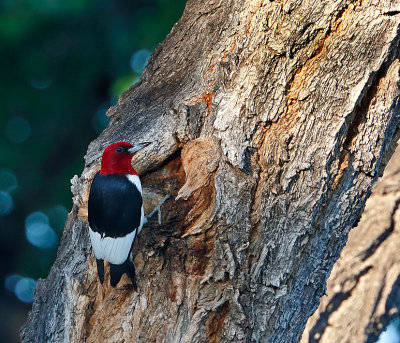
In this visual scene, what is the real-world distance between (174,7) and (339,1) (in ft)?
7.40

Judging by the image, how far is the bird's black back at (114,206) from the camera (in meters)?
1.99

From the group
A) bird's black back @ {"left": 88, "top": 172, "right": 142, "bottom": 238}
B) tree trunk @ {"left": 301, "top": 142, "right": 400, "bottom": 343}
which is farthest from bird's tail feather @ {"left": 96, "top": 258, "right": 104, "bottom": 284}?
tree trunk @ {"left": 301, "top": 142, "right": 400, "bottom": 343}

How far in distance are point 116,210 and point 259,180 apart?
0.61 meters

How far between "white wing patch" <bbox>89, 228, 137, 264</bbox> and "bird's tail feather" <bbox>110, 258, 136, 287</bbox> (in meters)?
0.02

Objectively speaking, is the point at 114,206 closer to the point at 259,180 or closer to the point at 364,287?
the point at 259,180

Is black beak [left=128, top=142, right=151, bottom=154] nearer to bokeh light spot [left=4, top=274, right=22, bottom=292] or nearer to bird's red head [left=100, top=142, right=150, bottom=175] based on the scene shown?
bird's red head [left=100, top=142, right=150, bottom=175]

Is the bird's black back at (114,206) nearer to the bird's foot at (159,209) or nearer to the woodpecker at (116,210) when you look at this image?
the woodpecker at (116,210)

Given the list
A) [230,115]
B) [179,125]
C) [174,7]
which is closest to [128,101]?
[179,125]

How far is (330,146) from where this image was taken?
1812 mm

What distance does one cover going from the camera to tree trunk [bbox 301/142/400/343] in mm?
2547

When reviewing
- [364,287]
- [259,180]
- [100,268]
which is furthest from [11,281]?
[259,180]

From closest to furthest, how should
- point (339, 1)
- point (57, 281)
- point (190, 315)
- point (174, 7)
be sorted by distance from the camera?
point (190, 315)
point (339, 1)
point (57, 281)
point (174, 7)

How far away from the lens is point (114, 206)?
2.10 m

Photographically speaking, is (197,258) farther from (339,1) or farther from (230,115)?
(339,1)
